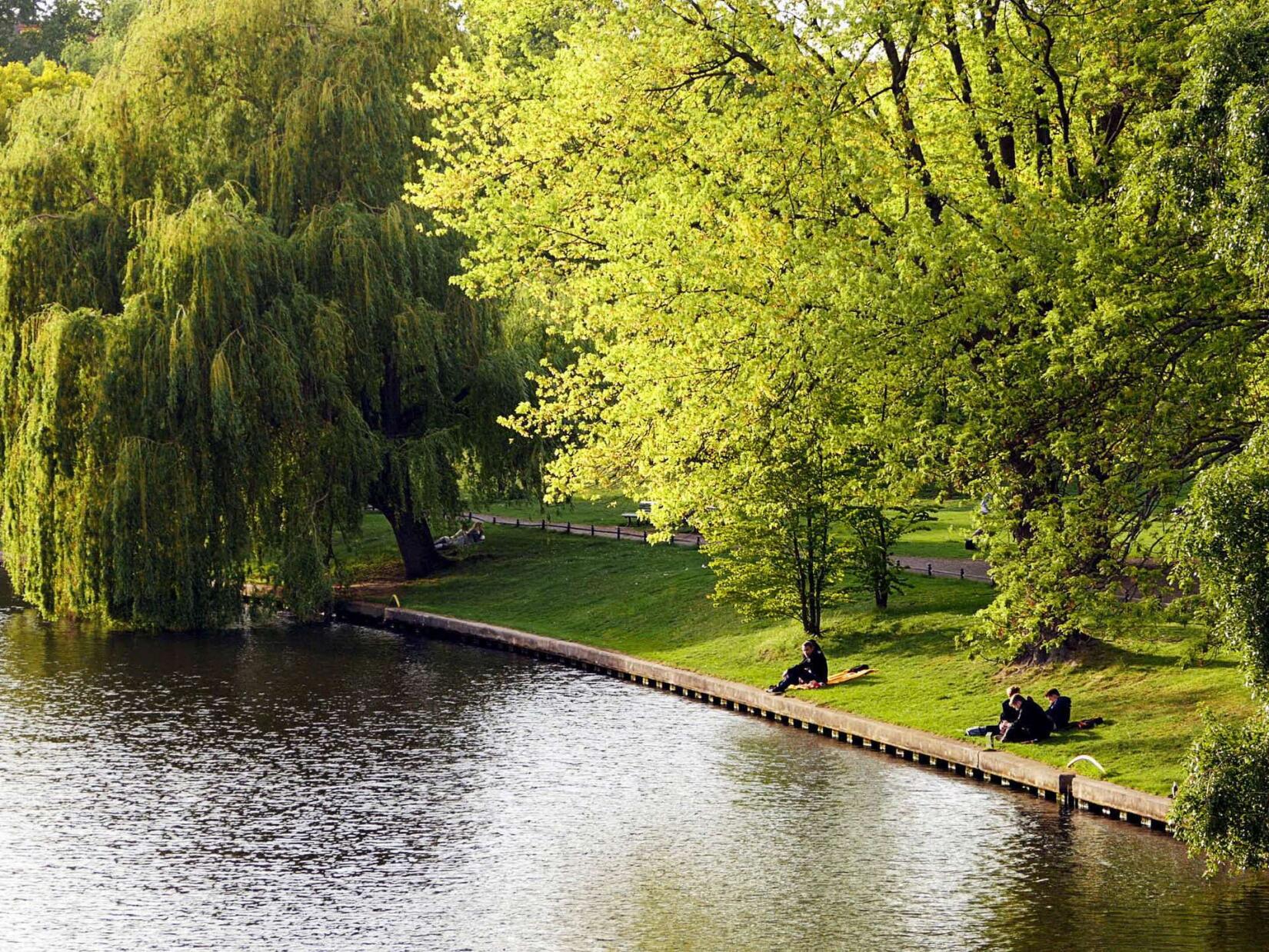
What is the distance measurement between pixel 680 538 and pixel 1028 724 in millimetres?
25677

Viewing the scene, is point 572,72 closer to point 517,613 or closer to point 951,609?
point 951,609

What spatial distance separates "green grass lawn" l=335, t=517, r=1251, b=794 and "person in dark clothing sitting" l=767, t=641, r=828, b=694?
0.50 meters

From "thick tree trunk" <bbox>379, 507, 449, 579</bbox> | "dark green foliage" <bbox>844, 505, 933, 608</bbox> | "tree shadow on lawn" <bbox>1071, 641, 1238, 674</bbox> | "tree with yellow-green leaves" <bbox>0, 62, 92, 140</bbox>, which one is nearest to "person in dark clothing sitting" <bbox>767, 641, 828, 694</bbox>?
"dark green foliage" <bbox>844, 505, 933, 608</bbox>

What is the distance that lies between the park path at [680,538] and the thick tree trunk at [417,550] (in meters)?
1.61

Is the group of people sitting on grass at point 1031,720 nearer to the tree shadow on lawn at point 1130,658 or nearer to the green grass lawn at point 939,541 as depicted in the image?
the tree shadow on lawn at point 1130,658

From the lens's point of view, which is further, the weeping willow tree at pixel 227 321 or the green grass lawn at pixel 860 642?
the weeping willow tree at pixel 227 321

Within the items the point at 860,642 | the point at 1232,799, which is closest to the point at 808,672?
the point at 860,642

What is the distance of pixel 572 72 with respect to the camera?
99.2ft

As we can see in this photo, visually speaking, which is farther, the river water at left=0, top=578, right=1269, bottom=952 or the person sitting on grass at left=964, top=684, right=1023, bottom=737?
the person sitting on grass at left=964, top=684, right=1023, bottom=737

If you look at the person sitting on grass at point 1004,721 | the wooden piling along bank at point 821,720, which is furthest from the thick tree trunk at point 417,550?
the person sitting on grass at point 1004,721

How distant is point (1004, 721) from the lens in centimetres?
2697

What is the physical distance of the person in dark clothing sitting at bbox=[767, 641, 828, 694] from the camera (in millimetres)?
32406

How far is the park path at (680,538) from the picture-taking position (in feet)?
137

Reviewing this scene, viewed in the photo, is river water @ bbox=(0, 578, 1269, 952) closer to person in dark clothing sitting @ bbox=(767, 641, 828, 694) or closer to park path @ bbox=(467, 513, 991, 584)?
person in dark clothing sitting @ bbox=(767, 641, 828, 694)
